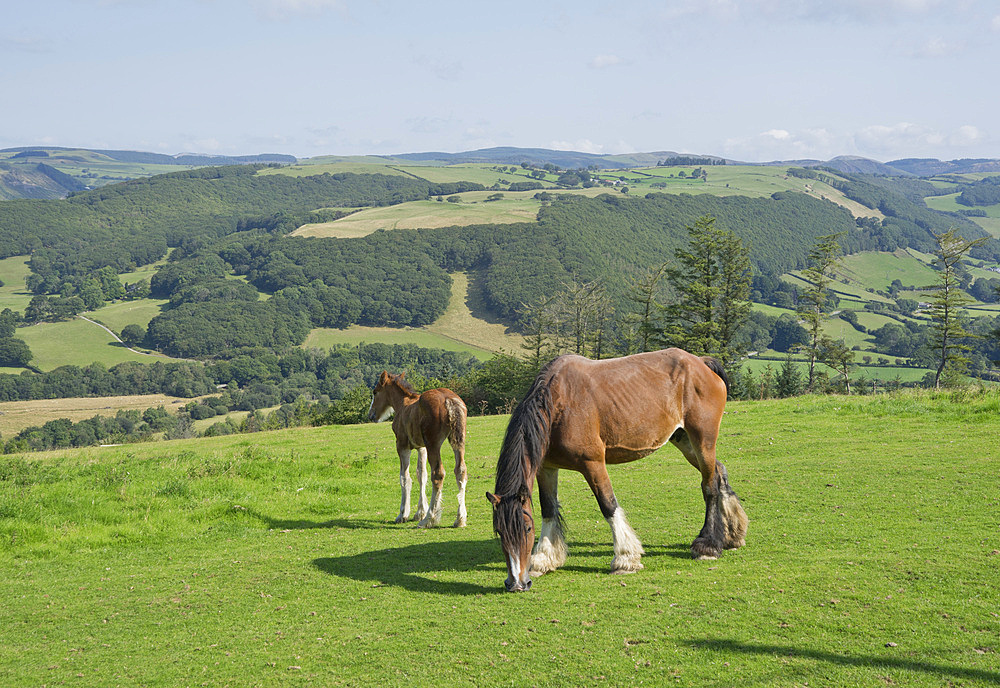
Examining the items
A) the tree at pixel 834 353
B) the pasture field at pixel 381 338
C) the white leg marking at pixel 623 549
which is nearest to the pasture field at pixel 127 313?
the pasture field at pixel 381 338

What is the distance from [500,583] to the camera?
8836 mm

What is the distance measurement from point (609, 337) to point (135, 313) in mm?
143767

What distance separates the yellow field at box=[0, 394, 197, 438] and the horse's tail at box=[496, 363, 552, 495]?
8203cm

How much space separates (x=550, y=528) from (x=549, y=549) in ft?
0.91

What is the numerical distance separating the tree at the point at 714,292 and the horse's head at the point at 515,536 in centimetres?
4281

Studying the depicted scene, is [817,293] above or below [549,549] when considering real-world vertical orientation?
below

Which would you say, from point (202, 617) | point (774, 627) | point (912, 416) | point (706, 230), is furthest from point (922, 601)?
point (706, 230)

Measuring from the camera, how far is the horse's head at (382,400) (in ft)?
44.5

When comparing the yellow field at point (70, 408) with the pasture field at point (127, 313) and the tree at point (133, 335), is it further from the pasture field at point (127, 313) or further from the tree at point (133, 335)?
the pasture field at point (127, 313)

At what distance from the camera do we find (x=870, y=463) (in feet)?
45.3

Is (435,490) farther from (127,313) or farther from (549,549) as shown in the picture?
(127,313)

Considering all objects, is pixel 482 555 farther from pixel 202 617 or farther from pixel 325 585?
pixel 202 617

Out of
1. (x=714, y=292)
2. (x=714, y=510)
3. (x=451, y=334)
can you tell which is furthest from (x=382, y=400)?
(x=451, y=334)

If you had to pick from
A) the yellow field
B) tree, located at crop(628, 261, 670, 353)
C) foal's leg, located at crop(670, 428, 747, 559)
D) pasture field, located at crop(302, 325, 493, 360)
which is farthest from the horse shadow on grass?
pasture field, located at crop(302, 325, 493, 360)
